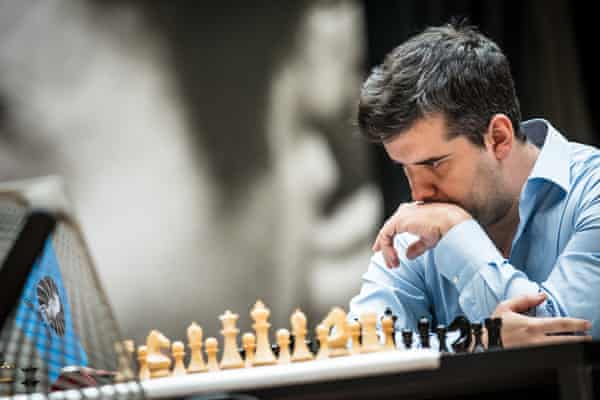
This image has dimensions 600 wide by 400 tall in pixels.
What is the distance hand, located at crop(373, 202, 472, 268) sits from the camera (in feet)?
5.74

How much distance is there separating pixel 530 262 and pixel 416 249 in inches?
10.4

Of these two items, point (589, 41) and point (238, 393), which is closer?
point (238, 393)

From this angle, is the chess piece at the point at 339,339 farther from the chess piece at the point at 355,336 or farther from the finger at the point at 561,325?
the finger at the point at 561,325

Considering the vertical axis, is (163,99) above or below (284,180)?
above

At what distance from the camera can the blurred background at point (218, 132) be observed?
296 cm

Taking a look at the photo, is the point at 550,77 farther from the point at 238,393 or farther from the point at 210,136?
the point at 238,393

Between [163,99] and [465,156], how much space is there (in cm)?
150

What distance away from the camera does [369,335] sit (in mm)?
1256

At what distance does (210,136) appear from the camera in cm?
304

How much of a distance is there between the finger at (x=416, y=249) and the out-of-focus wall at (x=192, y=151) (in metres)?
1.22

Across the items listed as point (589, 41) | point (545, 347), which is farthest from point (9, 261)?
point (589, 41)

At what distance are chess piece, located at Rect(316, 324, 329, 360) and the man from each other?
19.5 inches

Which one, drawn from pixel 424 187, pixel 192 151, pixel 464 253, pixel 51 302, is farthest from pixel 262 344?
pixel 192 151

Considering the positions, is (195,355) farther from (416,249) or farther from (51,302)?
(416,249)
